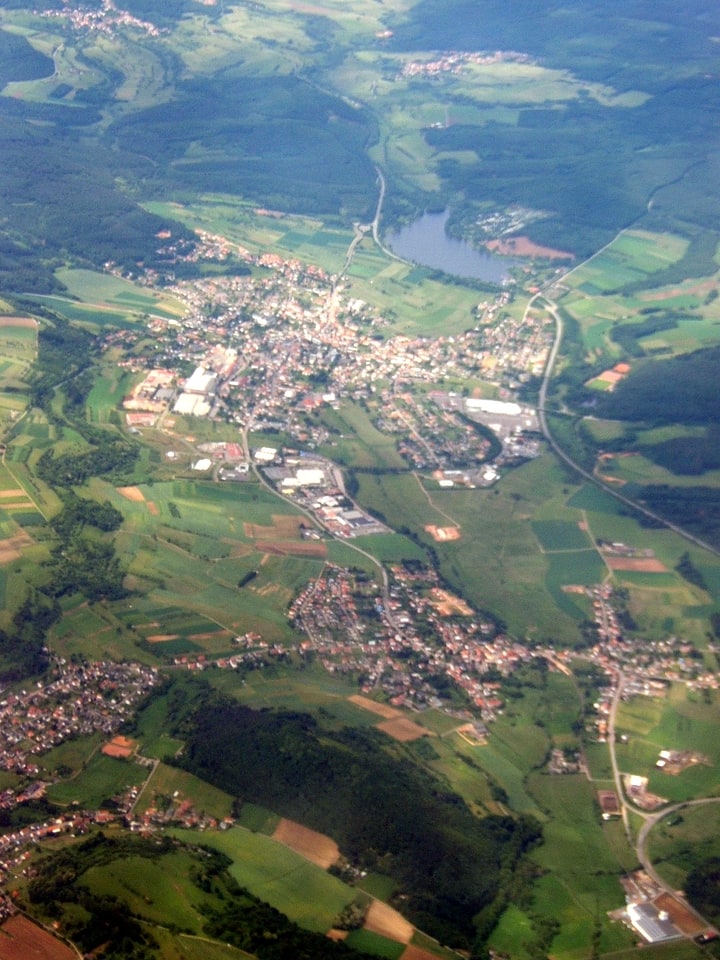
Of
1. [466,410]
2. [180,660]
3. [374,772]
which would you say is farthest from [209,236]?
[374,772]

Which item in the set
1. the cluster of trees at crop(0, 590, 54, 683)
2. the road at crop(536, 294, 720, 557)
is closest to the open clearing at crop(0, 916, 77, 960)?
the cluster of trees at crop(0, 590, 54, 683)

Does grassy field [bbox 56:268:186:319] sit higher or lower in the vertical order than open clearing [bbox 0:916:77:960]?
lower

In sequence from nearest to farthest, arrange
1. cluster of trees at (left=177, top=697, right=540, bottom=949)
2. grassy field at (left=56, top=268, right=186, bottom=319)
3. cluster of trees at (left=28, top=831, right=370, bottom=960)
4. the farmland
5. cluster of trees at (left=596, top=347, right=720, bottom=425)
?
1. cluster of trees at (left=28, top=831, right=370, bottom=960)
2. cluster of trees at (left=177, top=697, right=540, bottom=949)
3. the farmland
4. cluster of trees at (left=596, top=347, right=720, bottom=425)
5. grassy field at (left=56, top=268, right=186, bottom=319)

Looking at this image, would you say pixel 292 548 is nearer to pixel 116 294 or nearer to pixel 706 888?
pixel 706 888

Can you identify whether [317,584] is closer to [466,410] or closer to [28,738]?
[28,738]

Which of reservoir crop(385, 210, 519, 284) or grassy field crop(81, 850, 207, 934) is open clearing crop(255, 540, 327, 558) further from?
reservoir crop(385, 210, 519, 284)

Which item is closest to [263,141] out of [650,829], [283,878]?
[650,829]
